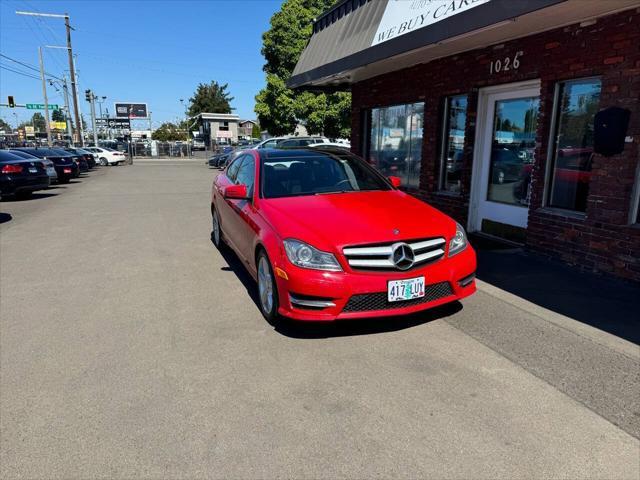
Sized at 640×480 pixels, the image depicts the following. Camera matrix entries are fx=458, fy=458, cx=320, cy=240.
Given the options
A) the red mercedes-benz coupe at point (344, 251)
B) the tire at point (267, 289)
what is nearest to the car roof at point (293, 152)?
the red mercedes-benz coupe at point (344, 251)

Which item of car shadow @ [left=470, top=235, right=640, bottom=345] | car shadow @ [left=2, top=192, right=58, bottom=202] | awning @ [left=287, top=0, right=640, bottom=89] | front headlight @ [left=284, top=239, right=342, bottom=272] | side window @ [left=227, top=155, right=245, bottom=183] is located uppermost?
awning @ [left=287, top=0, right=640, bottom=89]

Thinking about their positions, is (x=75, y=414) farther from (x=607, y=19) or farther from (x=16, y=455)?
(x=607, y=19)

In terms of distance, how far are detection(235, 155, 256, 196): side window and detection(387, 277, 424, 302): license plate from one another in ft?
6.88

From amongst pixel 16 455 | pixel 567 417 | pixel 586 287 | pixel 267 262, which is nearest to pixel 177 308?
pixel 267 262

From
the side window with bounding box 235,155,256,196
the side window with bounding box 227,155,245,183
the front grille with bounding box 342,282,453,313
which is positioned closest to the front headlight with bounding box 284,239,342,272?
the front grille with bounding box 342,282,453,313

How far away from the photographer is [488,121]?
7.61 meters

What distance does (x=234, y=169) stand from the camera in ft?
21.7

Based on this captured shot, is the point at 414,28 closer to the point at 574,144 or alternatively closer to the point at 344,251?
the point at 574,144

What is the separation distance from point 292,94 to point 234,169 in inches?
797

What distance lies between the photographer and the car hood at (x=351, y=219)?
12.6 ft

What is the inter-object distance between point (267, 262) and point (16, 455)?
228 cm

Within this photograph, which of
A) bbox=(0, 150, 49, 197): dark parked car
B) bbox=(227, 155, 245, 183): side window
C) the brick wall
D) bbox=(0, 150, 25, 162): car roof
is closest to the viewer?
the brick wall

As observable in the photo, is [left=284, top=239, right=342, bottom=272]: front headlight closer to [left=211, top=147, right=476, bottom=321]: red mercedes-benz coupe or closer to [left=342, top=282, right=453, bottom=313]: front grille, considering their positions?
[left=211, top=147, right=476, bottom=321]: red mercedes-benz coupe

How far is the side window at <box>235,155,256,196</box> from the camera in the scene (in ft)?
17.2
